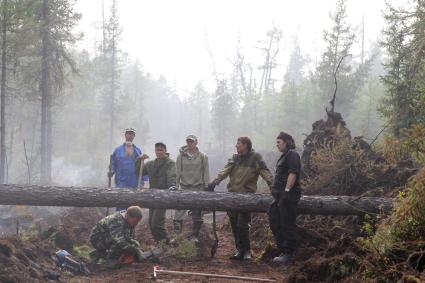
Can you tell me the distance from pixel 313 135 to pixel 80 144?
42741 mm

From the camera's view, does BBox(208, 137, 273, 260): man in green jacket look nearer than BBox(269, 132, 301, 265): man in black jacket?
No

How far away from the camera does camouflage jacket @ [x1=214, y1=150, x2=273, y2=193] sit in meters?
→ 9.12

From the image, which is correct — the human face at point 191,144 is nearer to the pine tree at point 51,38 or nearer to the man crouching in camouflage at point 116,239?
the man crouching in camouflage at point 116,239

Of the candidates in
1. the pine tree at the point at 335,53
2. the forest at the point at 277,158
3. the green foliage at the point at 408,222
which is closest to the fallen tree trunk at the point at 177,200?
the forest at the point at 277,158

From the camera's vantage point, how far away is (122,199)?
973cm

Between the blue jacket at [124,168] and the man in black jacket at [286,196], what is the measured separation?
391 centimetres

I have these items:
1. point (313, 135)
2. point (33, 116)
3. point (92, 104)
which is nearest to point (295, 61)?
point (92, 104)

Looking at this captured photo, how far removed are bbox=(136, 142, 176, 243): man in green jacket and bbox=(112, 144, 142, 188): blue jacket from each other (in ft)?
1.63

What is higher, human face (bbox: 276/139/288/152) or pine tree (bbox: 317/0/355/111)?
pine tree (bbox: 317/0/355/111)

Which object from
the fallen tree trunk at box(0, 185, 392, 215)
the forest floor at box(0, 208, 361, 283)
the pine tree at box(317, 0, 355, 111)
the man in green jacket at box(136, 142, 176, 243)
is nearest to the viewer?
the forest floor at box(0, 208, 361, 283)

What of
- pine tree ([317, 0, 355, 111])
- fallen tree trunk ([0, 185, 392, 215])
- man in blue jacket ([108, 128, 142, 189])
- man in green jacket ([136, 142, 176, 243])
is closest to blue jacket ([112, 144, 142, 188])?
man in blue jacket ([108, 128, 142, 189])

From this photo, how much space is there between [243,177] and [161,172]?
1970 millimetres

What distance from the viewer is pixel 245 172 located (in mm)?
9367

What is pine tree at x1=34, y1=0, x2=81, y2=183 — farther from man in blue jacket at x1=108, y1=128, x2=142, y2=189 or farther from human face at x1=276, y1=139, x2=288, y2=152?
human face at x1=276, y1=139, x2=288, y2=152
